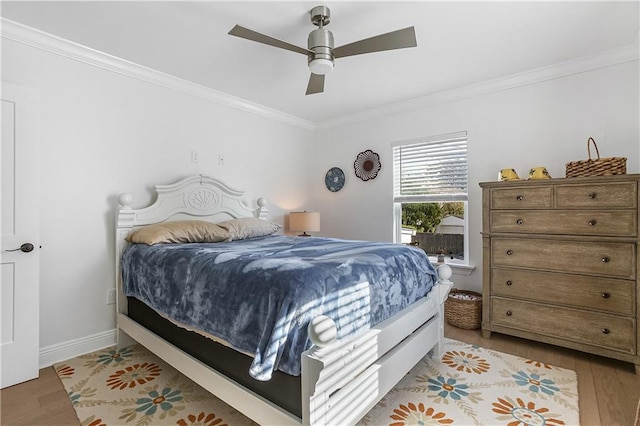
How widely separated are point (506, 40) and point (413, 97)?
128 centimetres

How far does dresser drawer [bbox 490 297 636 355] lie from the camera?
226cm

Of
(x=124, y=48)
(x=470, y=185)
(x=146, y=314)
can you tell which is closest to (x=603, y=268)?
(x=470, y=185)

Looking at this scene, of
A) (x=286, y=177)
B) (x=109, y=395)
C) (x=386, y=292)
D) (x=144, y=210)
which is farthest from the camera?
(x=286, y=177)

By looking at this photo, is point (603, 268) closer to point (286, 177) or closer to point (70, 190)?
point (286, 177)

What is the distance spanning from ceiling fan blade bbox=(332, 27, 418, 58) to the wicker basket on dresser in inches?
58.4

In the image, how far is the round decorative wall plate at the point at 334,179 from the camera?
4.48 meters

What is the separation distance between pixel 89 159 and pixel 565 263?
3830 mm

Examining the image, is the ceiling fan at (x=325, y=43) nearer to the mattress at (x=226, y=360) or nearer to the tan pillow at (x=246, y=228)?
the tan pillow at (x=246, y=228)

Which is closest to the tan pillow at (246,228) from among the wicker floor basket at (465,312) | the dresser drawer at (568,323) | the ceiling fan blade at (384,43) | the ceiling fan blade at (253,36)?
the ceiling fan blade at (253,36)

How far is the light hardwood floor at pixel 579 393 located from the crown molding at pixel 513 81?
93.9 inches

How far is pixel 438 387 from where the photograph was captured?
2061 mm

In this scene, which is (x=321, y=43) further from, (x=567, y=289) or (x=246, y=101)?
(x=567, y=289)

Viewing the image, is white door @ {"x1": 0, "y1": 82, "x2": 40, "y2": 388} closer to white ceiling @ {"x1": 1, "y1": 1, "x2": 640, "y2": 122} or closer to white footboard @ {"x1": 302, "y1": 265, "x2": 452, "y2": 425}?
white ceiling @ {"x1": 1, "y1": 1, "x2": 640, "y2": 122}

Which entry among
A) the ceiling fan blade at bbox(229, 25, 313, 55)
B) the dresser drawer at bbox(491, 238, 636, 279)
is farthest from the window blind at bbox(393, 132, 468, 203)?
the ceiling fan blade at bbox(229, 25, 313, 55)
